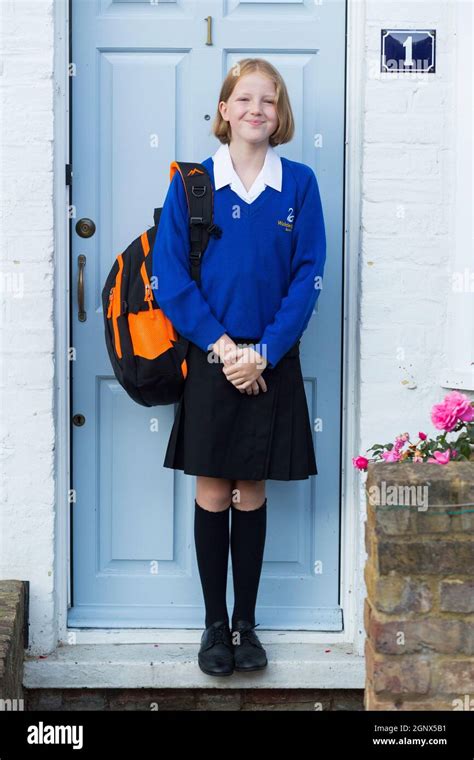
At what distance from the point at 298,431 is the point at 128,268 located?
2.61ft

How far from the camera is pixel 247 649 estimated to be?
355cm

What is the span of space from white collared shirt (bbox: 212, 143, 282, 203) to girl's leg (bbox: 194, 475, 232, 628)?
967 millimetres

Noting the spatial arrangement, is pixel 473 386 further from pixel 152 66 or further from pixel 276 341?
pixel 152 66

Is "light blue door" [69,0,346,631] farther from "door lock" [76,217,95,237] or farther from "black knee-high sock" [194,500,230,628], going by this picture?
"black knee-high sock" [194,500,230,628]

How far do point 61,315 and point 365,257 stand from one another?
1.12m

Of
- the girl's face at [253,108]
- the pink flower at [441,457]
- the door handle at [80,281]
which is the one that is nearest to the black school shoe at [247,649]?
the pink flower at [441,457]

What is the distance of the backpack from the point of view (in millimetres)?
3408

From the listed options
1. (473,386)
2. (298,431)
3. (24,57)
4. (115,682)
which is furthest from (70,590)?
(24,57)

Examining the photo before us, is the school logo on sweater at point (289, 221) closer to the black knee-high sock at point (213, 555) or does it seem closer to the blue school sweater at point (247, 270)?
the blue school sweater at point (247, 270)

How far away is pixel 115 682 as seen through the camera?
12.1 feet

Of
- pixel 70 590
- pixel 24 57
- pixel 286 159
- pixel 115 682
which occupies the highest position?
pixel 24 57

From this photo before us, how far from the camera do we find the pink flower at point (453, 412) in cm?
312

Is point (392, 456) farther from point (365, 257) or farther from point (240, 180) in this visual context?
point (240, 180)

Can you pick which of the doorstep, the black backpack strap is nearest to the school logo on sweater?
the black backpack strap
